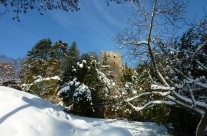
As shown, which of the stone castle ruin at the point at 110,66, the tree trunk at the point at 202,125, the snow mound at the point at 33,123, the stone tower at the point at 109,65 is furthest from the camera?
the stone tower at the point at 109,65

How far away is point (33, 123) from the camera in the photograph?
209 inches

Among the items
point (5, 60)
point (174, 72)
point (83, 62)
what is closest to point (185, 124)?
point (174, 72)

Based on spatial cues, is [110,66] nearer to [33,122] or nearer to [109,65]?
[109,65]

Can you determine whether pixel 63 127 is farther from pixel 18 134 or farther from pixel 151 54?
pixel 151 54

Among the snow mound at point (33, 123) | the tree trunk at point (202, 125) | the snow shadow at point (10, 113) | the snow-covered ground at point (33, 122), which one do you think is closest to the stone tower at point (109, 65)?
the tree trunk at point (202, 125)

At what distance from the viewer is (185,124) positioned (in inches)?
533

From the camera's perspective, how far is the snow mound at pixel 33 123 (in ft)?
16.6

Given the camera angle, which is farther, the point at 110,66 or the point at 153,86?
the point at 110,66

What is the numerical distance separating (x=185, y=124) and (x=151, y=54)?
4.16m

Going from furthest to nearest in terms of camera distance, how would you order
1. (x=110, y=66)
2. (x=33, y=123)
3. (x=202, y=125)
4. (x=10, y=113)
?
(x=110, y=66) → (x=202, y=125) → (x=10, y=113) → (x=33, y=123)

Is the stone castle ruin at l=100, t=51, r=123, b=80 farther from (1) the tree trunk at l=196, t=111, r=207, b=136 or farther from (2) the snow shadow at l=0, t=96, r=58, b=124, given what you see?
(2) the snow shadow at l=0, t=96, r=58, b=124

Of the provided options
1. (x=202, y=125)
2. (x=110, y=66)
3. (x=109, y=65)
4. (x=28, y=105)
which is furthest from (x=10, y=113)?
(x=110, y=66)

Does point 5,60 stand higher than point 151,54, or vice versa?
point 5,60

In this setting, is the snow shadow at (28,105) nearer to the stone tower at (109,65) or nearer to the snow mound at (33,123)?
the snow mound at (33,123)
